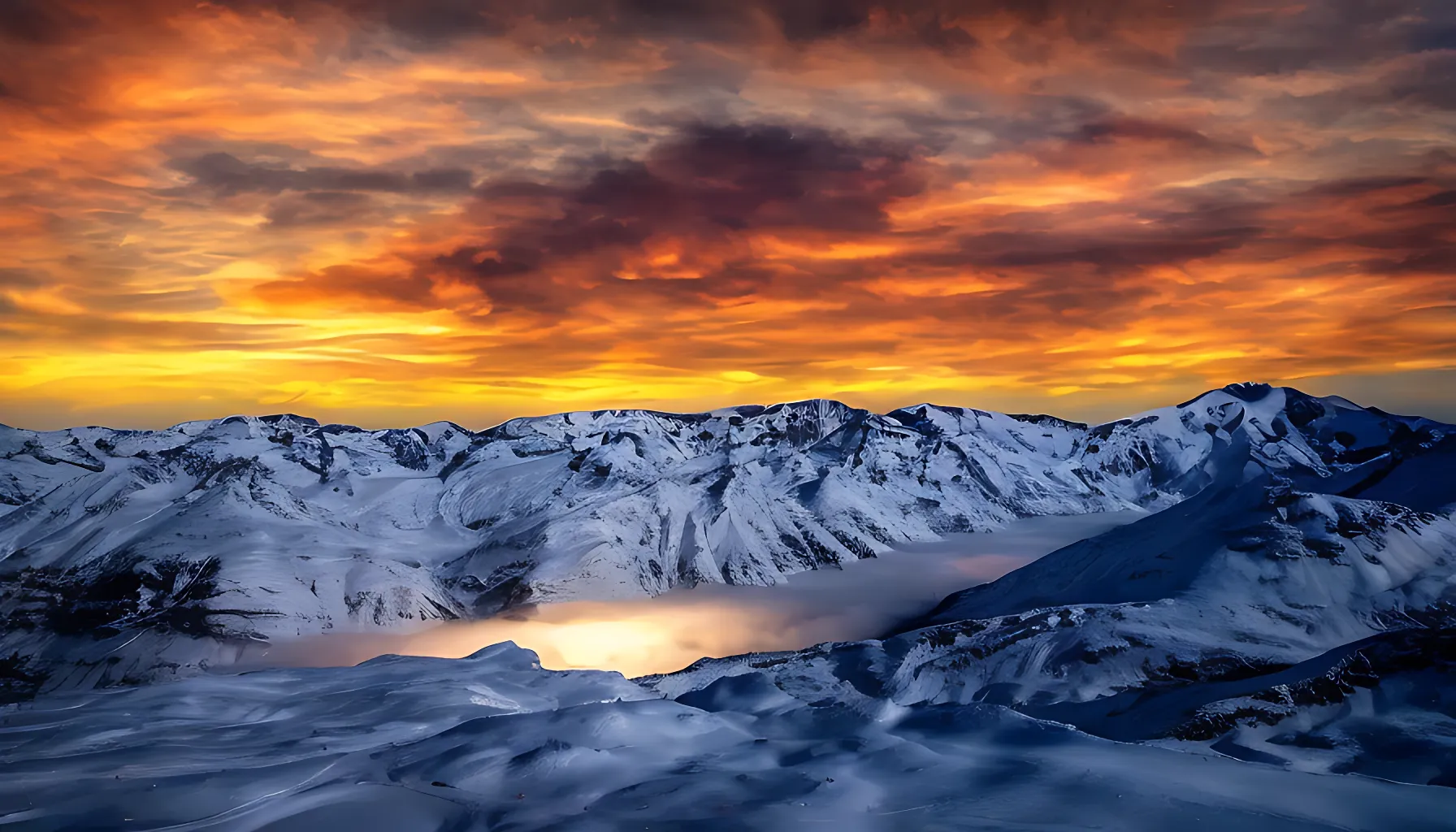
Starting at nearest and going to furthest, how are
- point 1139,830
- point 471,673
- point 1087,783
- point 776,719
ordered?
point 1139,830, point 1087,783, point 776,719, point 471,673

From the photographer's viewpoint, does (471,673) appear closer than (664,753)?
No

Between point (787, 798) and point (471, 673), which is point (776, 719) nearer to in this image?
point (787, 798)

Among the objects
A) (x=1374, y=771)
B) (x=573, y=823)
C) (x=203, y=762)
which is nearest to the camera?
(x=573, y=823)

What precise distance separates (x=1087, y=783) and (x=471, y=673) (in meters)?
50.6

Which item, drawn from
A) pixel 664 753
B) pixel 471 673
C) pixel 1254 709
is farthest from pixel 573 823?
pixel 1254 709

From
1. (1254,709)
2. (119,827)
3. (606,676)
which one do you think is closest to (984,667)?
(1254,709)

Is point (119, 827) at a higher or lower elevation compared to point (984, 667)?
higher

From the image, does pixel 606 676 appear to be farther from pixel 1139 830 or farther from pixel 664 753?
pixel 1139 830

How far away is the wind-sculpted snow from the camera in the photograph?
34562mm

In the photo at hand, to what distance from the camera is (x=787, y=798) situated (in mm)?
37031

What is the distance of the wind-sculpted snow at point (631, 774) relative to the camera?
1361 inches

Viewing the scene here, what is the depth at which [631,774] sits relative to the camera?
42.3m

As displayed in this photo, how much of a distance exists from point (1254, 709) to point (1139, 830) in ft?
346

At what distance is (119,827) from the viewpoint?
3522 cm
